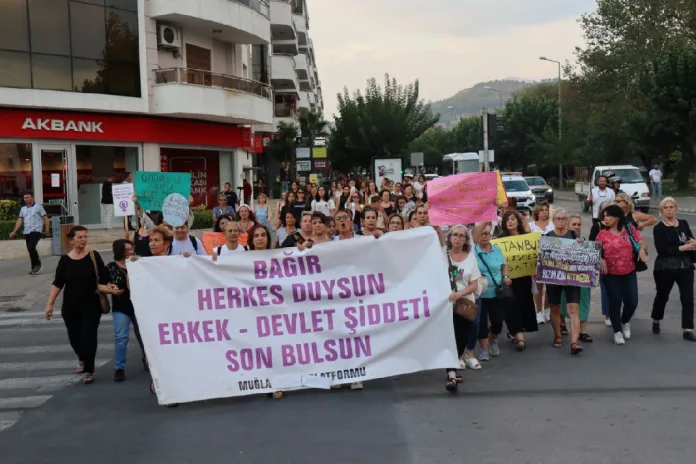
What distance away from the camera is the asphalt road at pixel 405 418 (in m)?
5.22

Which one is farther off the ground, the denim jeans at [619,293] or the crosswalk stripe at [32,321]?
the denim jeans at [619,293]

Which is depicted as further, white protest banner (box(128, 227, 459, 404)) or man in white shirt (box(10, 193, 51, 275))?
man in white shirt (box(10, 193, 51, 275))

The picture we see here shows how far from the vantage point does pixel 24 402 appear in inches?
273

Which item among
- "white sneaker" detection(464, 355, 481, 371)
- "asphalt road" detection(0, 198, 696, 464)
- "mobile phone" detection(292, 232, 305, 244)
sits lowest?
"asphalt road" detection(0, 198, 696, 464)

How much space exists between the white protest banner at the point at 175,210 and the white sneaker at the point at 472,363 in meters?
3.71

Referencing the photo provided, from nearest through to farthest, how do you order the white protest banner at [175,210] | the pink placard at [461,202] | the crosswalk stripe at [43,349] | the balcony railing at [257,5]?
the pink placard at [461,202] → the white protest banner at [175,210] → the crosswalk stripe at [43,349] → the balcony railing at [257,5]

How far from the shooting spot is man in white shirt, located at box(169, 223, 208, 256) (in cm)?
831

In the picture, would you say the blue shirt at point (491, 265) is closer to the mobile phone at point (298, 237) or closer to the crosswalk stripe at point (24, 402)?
the mobile phone at point (298, 237)

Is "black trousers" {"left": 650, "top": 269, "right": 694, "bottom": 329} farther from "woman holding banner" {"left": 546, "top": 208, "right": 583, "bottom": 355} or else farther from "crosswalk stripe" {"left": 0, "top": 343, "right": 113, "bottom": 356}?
"crosswalk stripe" {"left": 0, "top": 343, "right": 113, "bottom": 356}

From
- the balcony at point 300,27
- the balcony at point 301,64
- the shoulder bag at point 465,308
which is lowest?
the shoulder bag at point 465,308

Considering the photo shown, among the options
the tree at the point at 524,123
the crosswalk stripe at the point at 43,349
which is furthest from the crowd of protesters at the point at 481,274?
the tree at the point at 524,123

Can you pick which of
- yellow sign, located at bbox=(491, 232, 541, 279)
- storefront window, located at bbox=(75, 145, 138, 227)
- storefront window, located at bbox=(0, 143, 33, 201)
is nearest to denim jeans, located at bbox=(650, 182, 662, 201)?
storefront window, located at bbox=(75, 145, 138, 227)

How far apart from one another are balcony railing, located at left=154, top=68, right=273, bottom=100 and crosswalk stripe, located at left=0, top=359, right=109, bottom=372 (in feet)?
59.2

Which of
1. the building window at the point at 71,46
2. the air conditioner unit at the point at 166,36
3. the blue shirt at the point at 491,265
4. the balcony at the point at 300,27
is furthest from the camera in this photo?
the balcony at the point at 300,27
